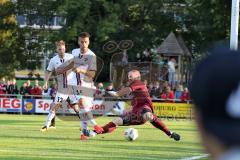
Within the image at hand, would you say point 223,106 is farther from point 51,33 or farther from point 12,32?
point 12,32

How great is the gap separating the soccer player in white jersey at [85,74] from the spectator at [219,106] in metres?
12.9

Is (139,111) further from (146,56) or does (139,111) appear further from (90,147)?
(146,56)

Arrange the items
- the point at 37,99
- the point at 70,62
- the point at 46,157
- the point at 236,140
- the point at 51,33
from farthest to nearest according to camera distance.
Answer: the point at 51,33 → the point at 37,99 → the point at 70,62 → the point at 46,157 → the point at 236,140

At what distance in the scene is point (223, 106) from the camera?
152 cm

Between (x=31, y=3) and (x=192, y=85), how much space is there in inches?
1917

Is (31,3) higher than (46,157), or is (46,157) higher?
(31,3)

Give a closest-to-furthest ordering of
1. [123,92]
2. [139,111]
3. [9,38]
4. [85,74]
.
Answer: [123,92]
[139,111]
[85,74]
[9,38]

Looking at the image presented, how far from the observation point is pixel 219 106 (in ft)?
4.99

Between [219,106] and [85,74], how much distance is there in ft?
44.7

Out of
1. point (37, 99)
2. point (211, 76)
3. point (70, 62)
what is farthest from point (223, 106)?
point (37, 99)

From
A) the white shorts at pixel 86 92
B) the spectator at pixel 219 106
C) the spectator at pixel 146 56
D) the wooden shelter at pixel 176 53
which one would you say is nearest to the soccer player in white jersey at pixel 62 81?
the white shorts at pixel 86 92

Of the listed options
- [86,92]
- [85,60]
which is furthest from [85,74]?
[86,92]

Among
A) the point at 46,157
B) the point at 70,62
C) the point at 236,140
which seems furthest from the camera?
the point at 70,62

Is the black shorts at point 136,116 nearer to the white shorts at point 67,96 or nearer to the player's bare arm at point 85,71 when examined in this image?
the player's bare arm at point 85,71
